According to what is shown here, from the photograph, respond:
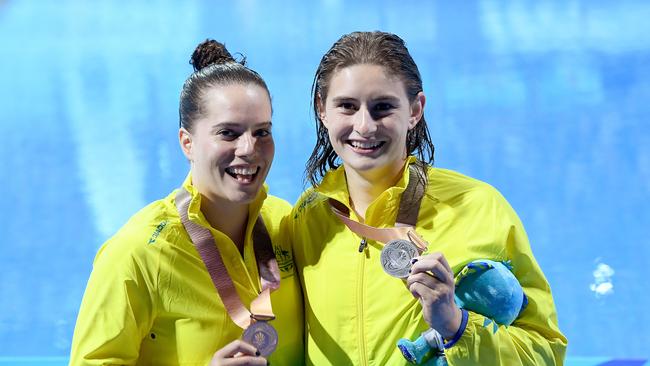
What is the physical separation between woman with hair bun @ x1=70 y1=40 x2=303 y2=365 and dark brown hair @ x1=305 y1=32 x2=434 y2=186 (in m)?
0.23

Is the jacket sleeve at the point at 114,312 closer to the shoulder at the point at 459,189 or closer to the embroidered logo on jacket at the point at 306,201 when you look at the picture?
the embroidered logo on jacket at the point at 306,201

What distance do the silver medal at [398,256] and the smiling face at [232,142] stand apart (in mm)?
539

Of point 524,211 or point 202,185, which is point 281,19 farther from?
point 202,185

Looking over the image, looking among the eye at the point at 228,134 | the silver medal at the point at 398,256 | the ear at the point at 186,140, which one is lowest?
the silver medal at the point at 398,256

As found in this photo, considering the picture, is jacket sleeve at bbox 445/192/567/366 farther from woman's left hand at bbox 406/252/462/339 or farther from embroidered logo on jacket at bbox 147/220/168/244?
embroidered logo on jacket at bbox 147/220/168/244

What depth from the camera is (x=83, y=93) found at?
1031 cm

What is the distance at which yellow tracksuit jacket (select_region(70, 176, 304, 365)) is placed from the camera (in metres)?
3.01

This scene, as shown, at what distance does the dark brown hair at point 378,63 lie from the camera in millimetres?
3217

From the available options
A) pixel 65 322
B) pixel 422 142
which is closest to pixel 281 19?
pixel 65 322

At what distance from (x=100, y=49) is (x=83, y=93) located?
150 cm

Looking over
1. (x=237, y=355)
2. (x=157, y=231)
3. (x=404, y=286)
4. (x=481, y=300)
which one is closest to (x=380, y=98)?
(x=404, y=286)

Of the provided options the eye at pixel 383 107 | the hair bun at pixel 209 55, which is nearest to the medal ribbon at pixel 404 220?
the eye at pixel 383 107

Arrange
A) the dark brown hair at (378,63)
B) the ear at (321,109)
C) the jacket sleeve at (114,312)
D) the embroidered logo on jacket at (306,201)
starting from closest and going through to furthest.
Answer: the jacket sleeve at (114,312), the dark brown hair at (378,63), the ear at (321,109), the embroidered logo on jacket at (306,201)

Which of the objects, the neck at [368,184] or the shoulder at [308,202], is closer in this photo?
the neck at [368,184]
